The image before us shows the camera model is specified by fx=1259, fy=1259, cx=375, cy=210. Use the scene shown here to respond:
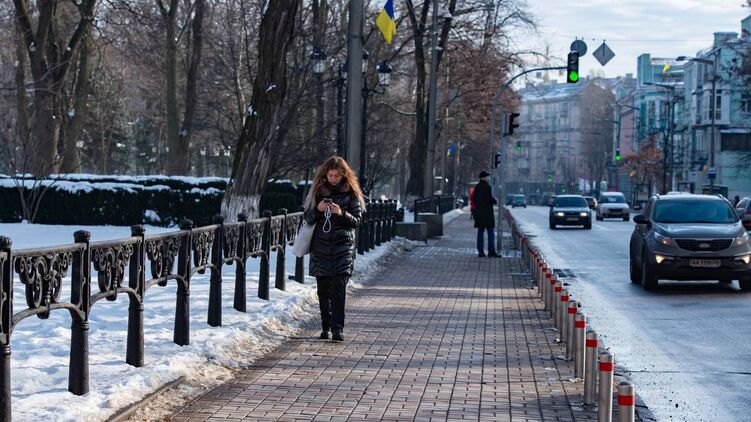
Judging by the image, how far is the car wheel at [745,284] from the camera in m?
19.6

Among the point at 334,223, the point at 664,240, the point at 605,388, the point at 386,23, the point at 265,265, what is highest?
the point at 386,23

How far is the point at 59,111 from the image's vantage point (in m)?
41.5

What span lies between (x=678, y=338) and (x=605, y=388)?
6699mm

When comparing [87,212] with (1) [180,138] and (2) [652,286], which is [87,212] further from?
(2) [652,286]

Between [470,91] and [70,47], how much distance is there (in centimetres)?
2059

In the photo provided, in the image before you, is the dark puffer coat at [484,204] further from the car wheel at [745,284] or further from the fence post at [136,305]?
the fence post at [136,305]

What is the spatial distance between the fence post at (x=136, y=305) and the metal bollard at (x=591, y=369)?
330cm

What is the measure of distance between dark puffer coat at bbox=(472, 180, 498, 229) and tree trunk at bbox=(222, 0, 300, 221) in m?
6.35

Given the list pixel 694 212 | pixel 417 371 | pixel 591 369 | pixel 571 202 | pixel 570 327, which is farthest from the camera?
pixel 571 202

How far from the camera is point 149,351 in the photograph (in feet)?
33.4

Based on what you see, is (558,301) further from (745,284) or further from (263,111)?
(263,111)

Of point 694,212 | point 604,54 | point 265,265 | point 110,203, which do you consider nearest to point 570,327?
point 265,265

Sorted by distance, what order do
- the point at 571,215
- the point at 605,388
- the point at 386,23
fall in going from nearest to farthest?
1. the point at 605,388
2. the point at 386,23
3. the point at 571,215

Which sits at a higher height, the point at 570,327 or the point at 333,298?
the point at 333,298
